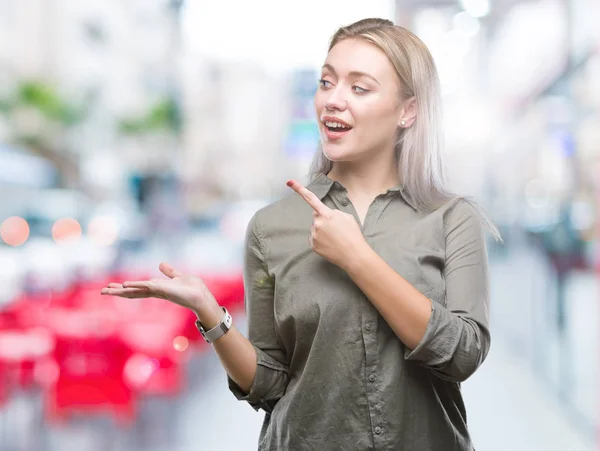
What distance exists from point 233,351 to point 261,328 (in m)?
0.09

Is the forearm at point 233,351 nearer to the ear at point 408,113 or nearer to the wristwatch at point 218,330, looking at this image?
the wristwatch at point 218,330

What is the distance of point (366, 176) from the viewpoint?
141 centimetres

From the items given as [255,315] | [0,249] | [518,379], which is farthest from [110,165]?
[255,315]

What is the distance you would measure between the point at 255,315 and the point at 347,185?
0.88ft

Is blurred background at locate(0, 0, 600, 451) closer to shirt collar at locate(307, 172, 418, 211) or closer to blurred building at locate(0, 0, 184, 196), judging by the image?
shirt collar at locate(307, 172, 418, 211)

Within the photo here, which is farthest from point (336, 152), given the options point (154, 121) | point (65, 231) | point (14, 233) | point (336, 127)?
point (154, 121)

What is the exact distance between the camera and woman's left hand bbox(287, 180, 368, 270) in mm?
1207

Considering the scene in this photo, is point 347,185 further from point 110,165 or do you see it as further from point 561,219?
point 110,165

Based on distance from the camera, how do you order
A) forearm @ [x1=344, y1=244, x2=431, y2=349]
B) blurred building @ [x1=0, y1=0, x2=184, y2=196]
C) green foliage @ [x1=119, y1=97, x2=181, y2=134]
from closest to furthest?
forearm @ [x1=344, y1=244, x2=431, y2=349] → blurred building @ [x1=0, y1=0, x2=184, y2=196] → green foliage @ [x1=119, y1=97, x2=181, y2=134]

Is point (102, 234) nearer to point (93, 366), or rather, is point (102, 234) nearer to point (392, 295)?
point (93, 366)

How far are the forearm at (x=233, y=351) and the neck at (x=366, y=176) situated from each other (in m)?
0.30

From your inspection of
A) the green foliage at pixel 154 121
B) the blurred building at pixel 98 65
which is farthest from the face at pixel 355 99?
the green foliage at pixel 154 121

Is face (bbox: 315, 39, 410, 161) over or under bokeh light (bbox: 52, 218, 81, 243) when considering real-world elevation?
over

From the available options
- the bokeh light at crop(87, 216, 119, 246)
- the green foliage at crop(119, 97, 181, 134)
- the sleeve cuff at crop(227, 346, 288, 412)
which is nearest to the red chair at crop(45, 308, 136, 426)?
the sleeve cuff at crop(227, 346, 288, 412)
